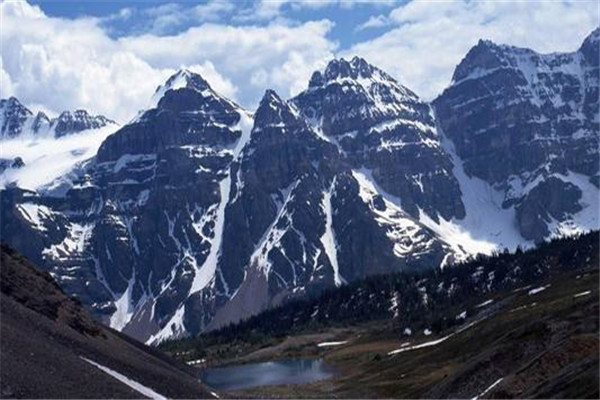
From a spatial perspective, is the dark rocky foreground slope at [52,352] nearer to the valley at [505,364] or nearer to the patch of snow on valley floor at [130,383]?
the patch of snow on valley floor at [130,383]

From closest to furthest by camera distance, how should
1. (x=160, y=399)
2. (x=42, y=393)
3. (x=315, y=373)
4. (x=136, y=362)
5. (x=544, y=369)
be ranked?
1. (x=42, y=393)
2. (x=544, y=369)
3. (x=160, y=399)
4. (x=136, y=362)
5. (x=315, y=373)

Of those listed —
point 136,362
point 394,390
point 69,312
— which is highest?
point 69,312

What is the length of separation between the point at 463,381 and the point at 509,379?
12333 millimetres

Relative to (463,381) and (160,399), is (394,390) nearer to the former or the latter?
(463,381)

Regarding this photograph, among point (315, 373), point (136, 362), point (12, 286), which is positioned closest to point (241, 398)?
point (136, 362)

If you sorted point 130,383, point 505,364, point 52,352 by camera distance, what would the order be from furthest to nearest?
point 505,364, point 130,383, point 52,352

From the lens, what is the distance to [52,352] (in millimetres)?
75250

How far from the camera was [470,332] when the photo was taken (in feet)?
479

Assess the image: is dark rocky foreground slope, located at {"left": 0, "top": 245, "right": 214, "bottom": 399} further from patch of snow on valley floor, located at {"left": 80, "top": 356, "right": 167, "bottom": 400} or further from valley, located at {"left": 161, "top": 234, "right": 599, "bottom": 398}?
valley, located at {"left": 161, "top": 234, "right": 599, "bottom": 398}

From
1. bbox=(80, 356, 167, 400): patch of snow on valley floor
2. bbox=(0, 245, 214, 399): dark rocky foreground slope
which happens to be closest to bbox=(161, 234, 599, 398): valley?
bbox=(0, 245, 214, 399): dark rocky foreground slope

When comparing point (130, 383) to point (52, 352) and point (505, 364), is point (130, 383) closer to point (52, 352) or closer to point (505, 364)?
point (52, 352)

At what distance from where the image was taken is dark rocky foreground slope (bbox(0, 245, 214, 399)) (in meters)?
66.1

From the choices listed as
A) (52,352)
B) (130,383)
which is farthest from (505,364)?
(52,352)

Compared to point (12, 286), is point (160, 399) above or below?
below
